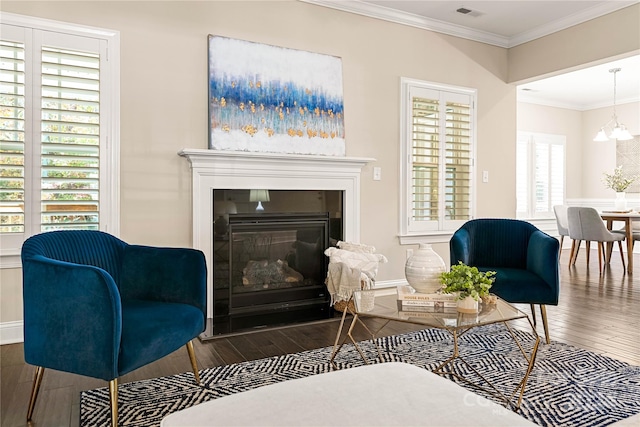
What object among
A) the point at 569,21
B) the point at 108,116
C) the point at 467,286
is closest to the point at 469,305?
the point at 467,286

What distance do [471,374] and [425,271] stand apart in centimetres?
63

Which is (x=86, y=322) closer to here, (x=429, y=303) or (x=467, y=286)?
(x=429, y=303)

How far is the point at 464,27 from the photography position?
15.7ft

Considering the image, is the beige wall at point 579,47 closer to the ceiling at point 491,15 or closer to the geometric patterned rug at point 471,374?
the ceiling at point 491,15

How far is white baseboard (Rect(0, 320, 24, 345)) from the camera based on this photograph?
9.84 feet

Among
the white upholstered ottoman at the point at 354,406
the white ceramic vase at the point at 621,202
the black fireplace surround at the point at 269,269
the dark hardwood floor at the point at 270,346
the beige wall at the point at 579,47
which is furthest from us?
the white ceramic vase at the point at 621,202

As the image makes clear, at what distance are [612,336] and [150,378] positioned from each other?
119 inches

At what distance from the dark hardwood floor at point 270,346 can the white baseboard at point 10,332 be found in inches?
2.5

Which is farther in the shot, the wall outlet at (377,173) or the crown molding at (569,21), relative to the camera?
the wall outlet at (377,173)

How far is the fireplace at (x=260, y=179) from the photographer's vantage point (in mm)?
3463

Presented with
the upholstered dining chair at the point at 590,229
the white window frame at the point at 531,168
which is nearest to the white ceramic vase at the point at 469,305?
the upholstered dining chair at the point at 590,229

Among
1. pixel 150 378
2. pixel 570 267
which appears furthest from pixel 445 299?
pixel 570 267

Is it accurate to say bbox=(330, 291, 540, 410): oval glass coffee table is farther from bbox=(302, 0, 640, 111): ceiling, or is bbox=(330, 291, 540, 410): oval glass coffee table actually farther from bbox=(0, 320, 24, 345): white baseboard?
bbox=(302, 0, 640, 111): ceiling

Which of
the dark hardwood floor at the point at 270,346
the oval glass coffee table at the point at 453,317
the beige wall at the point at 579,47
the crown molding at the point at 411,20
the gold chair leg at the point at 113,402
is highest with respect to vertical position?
the crown molding at the point at 411,20
